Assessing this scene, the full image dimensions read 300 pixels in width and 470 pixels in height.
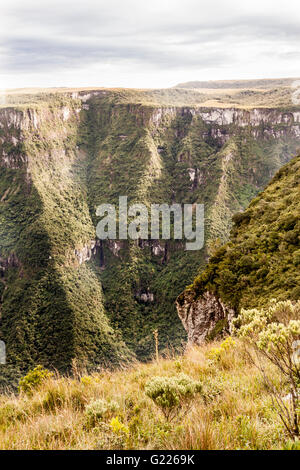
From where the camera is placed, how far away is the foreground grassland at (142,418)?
253 centimetres

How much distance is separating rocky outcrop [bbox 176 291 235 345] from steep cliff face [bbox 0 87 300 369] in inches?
1600

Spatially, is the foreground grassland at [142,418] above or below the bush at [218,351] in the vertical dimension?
above

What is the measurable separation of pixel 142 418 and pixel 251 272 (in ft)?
36.6

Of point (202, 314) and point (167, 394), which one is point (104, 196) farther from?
point (167, 394)

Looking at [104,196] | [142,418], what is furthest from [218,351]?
[104,196]

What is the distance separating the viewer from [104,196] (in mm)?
95688

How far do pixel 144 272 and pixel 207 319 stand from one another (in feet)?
222

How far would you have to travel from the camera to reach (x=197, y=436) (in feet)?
7.88

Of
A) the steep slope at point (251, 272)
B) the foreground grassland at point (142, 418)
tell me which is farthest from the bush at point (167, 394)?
the steep slope at point (251, 272)

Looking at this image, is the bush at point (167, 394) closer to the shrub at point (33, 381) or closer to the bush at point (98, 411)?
the bush at point (98, 411)

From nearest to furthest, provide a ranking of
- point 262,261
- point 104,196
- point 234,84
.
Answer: point 262,261, point 104,196, point 234,84

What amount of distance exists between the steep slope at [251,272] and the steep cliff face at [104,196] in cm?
4102

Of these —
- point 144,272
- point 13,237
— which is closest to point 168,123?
point 144,272

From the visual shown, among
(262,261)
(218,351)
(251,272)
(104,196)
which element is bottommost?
(104,196)
